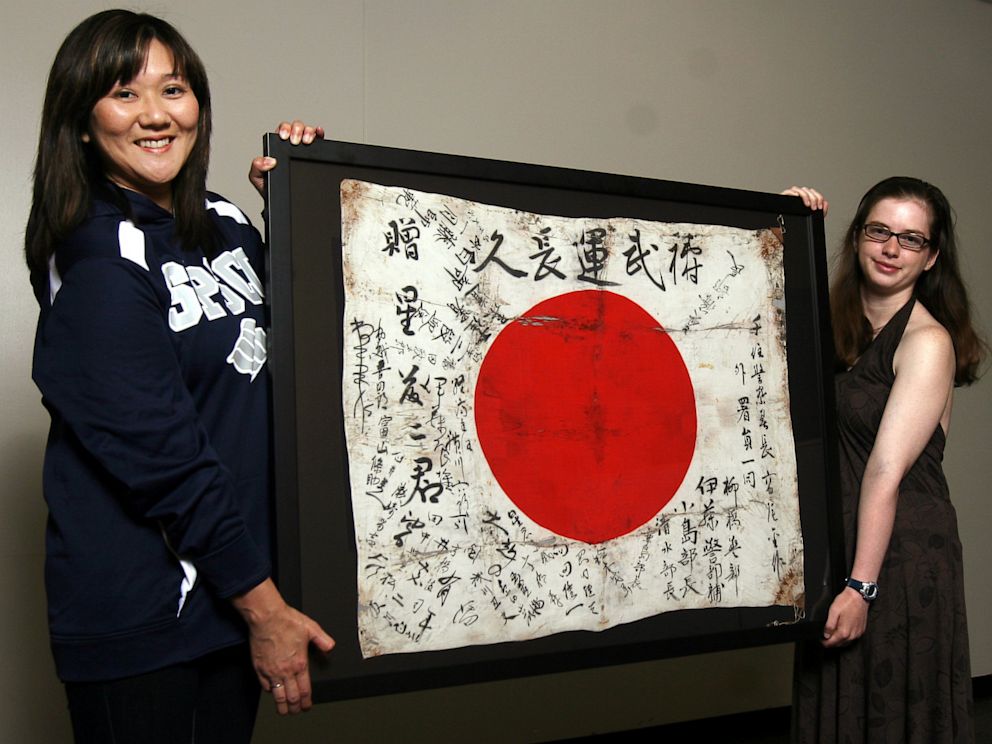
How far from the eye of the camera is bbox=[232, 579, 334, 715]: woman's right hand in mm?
1162

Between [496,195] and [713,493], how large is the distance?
65 cm

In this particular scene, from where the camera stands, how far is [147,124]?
1188 mm

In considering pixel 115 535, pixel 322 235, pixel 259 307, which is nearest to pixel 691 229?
pixel 322 235

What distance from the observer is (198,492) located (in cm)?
110

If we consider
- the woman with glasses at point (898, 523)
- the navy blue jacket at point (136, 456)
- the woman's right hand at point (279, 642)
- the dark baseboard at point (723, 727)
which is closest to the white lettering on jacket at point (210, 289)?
the navy blue jacket at point (136, 456)

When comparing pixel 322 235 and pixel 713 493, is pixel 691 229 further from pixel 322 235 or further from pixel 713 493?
pixel 322 235

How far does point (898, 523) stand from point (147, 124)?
1492 mm

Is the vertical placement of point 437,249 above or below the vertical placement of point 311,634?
above

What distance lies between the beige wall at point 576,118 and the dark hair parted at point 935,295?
1.11 metres

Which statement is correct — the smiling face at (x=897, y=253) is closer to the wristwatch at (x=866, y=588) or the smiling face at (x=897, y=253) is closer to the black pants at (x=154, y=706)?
the wristwatch at (x=866, y=588)

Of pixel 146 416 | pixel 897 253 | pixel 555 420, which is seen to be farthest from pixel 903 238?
pixel 146 416

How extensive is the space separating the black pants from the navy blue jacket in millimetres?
29

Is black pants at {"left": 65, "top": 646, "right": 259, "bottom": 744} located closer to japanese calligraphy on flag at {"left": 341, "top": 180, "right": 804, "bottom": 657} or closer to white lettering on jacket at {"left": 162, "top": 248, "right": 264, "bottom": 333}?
japanese calligraphy on flag at {"left": 341, "top": 180, "right": 804, "bottom": 657}

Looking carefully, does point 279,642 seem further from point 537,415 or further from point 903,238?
point 903,238
